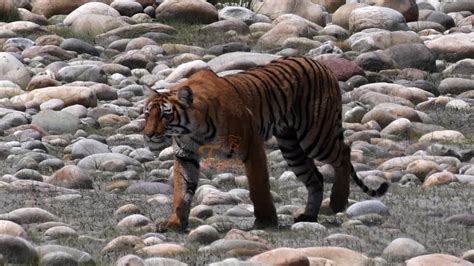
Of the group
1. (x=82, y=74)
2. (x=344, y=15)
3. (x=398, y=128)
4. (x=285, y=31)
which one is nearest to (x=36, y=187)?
(x=398, y=128)

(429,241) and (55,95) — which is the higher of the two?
(429,241)

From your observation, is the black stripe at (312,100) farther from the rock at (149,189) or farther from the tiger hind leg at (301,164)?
the rock at (149,189)

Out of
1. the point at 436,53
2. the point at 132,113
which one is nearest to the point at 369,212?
the point at 132,113

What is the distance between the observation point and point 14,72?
15.1 metres

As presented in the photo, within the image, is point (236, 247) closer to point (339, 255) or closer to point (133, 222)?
point (339, 255)

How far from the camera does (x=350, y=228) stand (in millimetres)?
8828

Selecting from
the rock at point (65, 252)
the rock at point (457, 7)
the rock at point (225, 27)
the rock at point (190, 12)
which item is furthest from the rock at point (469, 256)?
the rock at point (457, 7)

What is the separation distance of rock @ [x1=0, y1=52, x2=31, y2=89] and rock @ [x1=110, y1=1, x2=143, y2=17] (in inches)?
194

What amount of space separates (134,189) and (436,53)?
826 cm

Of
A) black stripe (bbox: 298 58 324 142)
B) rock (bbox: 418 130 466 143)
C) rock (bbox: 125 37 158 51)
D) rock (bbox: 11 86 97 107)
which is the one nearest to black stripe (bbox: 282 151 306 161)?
black stripe (bbox: 298 58 324 142)

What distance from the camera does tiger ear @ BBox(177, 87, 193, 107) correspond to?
8.52 m

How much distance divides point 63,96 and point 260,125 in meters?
5.40

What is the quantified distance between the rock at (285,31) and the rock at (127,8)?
224cm

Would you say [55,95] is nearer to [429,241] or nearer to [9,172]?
[9,172]
